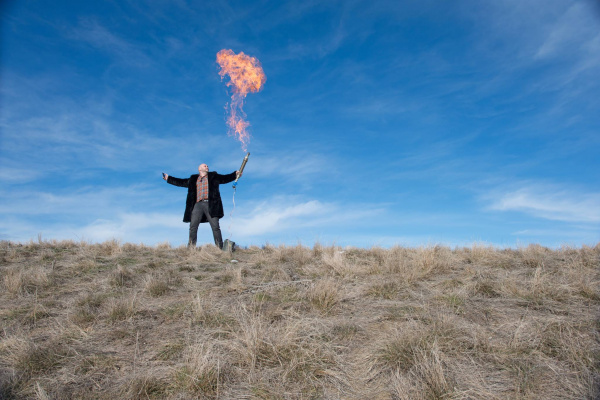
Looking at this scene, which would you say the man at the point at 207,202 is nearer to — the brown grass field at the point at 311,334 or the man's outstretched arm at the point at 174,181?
the man's outstretched arm at the point at 174,181

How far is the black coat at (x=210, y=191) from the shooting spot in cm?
1234

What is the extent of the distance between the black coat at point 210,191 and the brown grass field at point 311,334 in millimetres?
4682

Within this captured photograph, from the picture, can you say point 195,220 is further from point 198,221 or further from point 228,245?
point 228,245

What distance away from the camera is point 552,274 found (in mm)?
7008

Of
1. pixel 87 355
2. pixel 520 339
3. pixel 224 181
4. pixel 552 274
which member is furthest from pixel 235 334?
pixel 224 181

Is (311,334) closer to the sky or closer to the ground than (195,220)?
closer to the ground

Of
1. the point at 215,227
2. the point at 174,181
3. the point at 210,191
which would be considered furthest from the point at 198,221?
the point at 174,181

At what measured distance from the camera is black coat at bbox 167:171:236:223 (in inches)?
486

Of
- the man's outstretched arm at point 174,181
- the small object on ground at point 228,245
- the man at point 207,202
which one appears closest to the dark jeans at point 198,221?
the man at point 207,202

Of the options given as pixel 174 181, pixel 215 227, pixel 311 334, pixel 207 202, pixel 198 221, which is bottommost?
pixel 311 334

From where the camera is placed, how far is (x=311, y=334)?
4375 mm

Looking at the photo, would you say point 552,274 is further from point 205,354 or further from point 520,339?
point 205,354

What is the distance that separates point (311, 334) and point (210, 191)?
890cm

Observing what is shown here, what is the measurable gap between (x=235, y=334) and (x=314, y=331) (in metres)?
0.97
